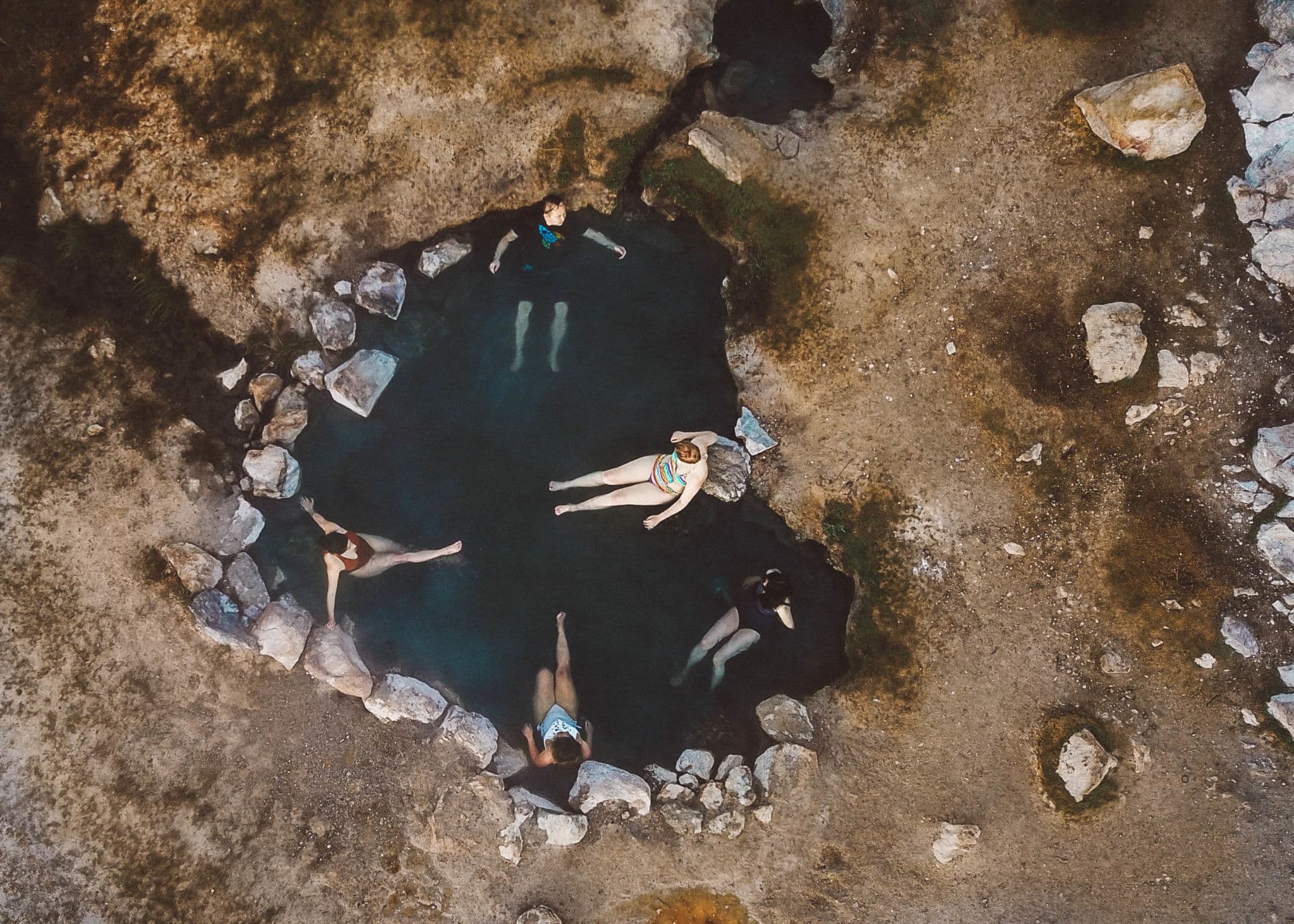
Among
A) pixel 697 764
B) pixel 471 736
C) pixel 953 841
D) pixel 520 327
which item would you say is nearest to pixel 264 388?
pixel 520 327

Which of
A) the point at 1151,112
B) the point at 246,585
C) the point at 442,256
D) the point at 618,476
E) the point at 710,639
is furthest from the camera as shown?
the point at 442,256

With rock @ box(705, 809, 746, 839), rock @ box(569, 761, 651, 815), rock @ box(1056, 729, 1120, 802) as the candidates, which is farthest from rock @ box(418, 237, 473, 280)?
rock @ box(1056, 729, 1120, 802)

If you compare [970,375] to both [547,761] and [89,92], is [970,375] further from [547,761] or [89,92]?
[89,92]

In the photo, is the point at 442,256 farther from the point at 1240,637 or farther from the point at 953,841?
the point at 1240,637

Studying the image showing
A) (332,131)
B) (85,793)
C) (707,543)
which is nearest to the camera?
(85,793)

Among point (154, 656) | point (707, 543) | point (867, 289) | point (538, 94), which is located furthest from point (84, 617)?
point (867, 289)

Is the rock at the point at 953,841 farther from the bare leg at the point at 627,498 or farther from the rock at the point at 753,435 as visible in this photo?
the bare leg at the point at 627,498

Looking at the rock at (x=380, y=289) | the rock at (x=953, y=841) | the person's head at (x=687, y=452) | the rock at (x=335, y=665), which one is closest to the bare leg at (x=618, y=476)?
the person's head at (x=687, y=452)

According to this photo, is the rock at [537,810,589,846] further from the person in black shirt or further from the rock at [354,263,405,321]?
the rock at [354,263,405,321]
